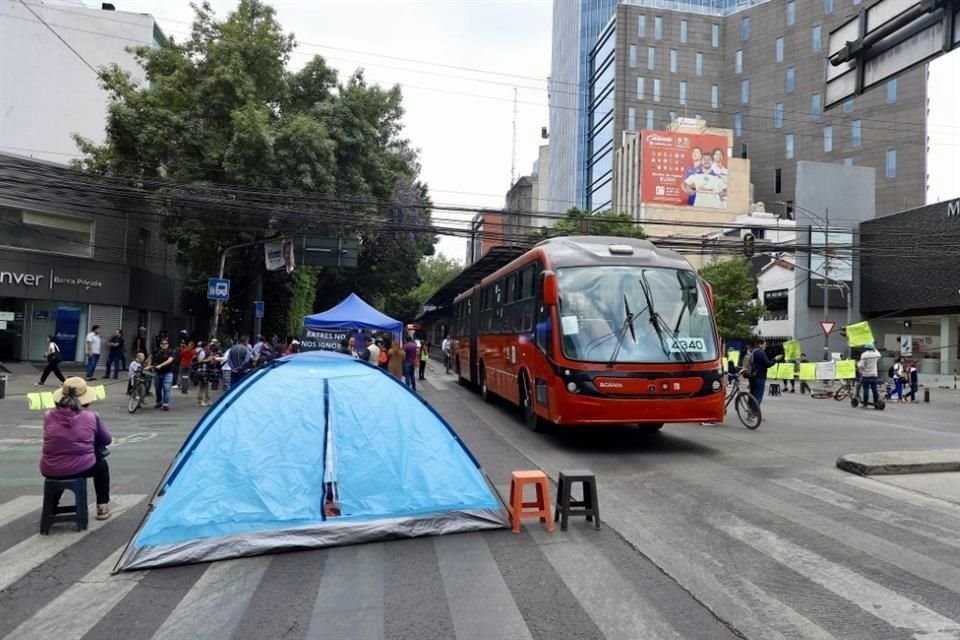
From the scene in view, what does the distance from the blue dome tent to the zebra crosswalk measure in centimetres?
17

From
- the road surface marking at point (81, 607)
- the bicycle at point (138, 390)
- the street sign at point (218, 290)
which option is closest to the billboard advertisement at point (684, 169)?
the street sign at point (218, 290)

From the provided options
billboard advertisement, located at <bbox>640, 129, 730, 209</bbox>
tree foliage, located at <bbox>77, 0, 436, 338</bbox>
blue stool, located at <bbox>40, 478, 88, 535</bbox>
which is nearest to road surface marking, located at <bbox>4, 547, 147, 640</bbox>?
blue stool, located at <bbox>40, 478, 88, 535</bbox>

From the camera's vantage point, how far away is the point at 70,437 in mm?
6031

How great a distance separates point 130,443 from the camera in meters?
11.1

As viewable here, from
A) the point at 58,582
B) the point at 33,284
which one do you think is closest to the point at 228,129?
the point at 33,284

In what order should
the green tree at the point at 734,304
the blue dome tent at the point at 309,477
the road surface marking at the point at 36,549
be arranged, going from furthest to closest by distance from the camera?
the green tree at the point at 734,304
the blue dome tent at the point at 309,477
the road surface marking at the point at 36,549

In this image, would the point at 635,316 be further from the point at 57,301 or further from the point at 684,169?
the point at 684,169

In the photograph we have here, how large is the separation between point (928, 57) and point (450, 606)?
7751mm

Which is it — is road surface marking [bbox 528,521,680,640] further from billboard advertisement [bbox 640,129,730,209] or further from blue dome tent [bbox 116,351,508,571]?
billboard advertisement [bbox 640,129,730,209]

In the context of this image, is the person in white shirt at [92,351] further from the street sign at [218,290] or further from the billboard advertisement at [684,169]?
the billboard advertisement at [684,169]

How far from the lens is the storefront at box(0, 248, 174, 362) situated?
22.7 m

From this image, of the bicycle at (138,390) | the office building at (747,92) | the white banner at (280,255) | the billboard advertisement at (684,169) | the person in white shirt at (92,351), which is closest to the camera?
the bicycle at (138,390)

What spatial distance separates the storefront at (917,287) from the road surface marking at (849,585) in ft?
98.8

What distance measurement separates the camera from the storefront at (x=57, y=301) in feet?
74.5
